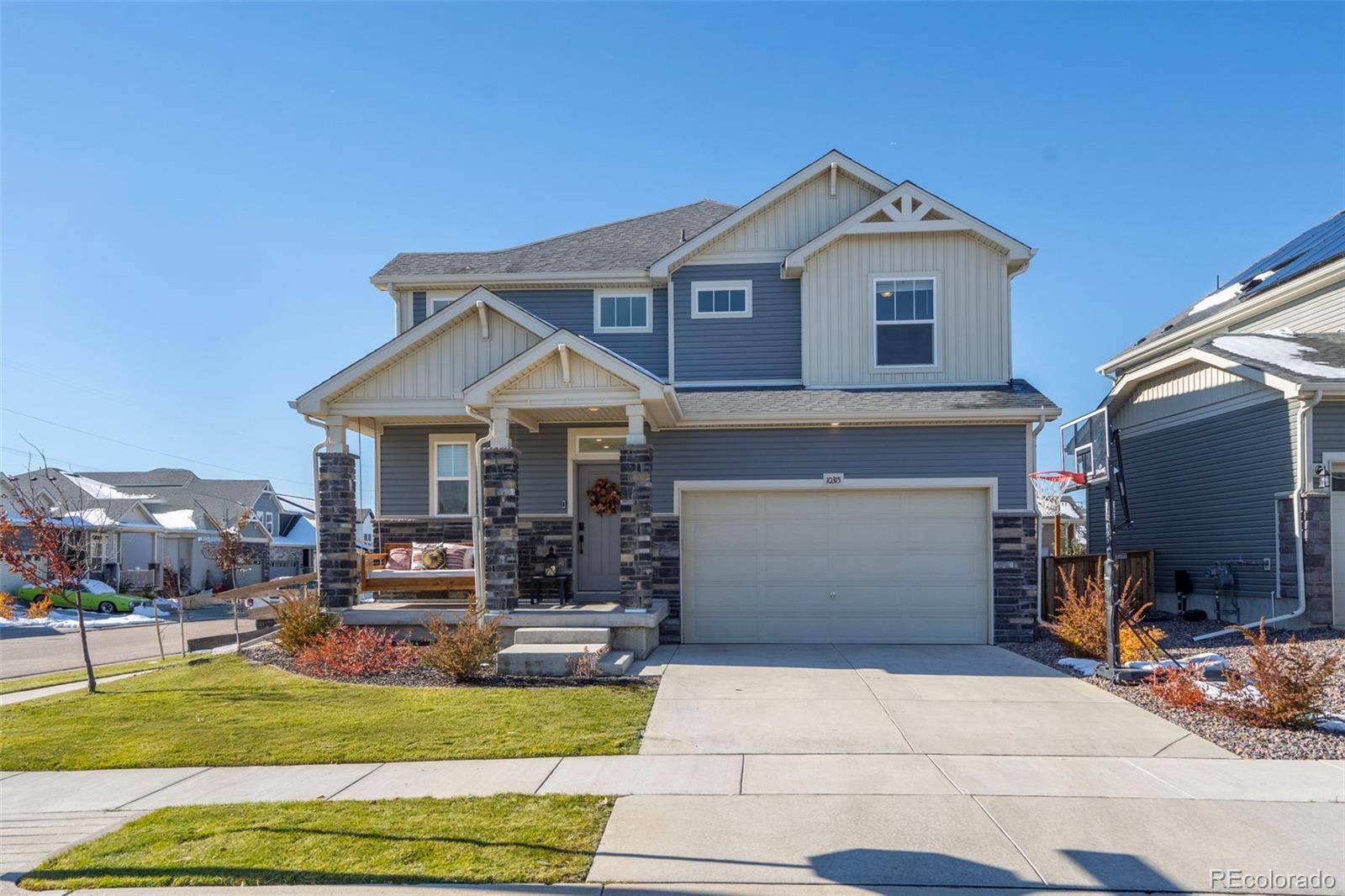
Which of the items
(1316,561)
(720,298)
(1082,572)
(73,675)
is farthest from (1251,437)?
Result: (73,675)

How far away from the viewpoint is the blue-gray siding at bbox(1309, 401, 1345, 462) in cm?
1248

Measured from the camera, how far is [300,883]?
454 centimetres

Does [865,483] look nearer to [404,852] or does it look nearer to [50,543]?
[404,852]

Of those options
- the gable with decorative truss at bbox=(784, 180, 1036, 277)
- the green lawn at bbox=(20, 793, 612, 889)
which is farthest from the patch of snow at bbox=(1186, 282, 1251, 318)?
the green lawn at bbox=(20, 793, 612, 889)

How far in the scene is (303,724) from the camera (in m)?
8.07

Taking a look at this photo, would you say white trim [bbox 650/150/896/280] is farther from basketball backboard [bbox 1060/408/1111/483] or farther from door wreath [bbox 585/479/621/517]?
basketball backboard [bbox 1060/408/1111/483]

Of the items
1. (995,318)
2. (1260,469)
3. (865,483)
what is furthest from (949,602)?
(1260,469)

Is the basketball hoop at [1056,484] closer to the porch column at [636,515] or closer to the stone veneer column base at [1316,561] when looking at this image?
the stone veneer column base at [1316,561]

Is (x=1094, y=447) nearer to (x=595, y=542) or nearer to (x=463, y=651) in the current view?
(x=595, y=542)

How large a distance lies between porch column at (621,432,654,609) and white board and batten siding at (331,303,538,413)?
7.59ft

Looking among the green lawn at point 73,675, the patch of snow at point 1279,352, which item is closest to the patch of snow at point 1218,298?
the patch of snow at point 1279,352

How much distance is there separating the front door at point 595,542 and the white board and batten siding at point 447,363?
2383mm

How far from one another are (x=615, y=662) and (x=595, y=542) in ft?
12.5

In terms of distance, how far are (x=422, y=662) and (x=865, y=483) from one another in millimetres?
6573
